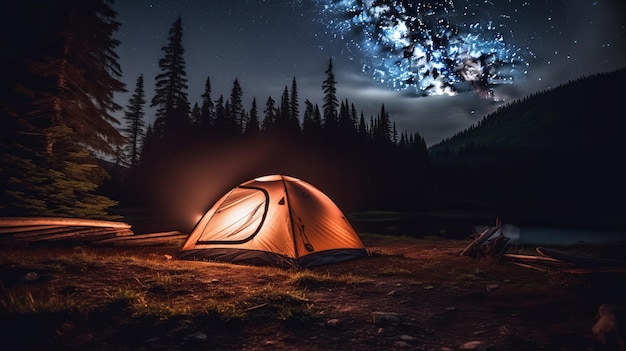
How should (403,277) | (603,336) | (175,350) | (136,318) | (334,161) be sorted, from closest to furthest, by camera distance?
(175,350), (603,336), (136,318), (403,277), (334,161)

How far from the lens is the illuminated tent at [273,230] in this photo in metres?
8.50

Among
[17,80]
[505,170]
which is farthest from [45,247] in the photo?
[505,170]

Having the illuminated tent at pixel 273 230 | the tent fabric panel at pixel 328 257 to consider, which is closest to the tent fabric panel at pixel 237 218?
the illuminated tent at pixel 273 230

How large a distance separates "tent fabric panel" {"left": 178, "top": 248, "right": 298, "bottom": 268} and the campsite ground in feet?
3.59

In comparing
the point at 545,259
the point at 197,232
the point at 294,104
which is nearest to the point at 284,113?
the point at 294,104

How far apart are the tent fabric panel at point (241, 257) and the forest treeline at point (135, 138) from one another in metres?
4.73

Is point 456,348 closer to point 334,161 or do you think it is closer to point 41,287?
point 41,287

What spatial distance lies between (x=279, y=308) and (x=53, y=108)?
38.0ft

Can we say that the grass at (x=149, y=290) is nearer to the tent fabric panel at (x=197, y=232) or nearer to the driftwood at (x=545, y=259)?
the tent fabric panel at (x=197, y=232)

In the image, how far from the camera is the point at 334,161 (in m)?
64.0

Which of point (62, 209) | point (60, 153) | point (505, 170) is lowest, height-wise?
point (62, 209)

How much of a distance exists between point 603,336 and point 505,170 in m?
179

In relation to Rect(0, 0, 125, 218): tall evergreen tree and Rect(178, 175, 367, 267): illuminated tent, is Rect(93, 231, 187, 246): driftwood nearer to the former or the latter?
Rect(0, 0, 125, 218): tall evergreen tree

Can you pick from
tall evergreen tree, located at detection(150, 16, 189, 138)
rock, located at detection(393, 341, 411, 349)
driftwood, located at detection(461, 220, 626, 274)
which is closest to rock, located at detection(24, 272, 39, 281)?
rock, located at detection(393, 341, 411, 349)
